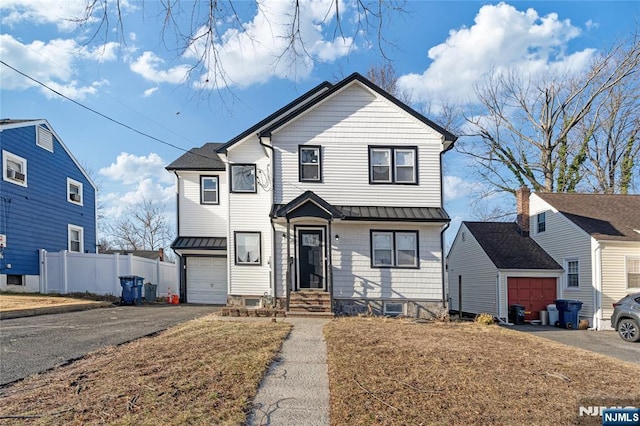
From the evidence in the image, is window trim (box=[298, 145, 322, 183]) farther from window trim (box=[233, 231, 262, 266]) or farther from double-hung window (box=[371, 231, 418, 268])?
window trim (box=[233, 231, 262, 266])

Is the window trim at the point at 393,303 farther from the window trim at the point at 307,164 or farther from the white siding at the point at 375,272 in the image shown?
the window trim at the point at 307,164

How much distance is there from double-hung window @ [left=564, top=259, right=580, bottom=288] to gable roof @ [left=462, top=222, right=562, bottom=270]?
0.35 meters

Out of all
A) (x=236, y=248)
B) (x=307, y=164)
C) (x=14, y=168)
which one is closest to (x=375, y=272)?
(x=307, y=164)

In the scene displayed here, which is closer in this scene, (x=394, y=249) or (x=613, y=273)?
(x=394, y=249)

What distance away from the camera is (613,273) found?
16.5 m

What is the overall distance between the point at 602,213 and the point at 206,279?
18166 mm

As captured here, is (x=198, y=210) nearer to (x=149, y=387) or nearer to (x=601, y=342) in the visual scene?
(x=149, y=387)

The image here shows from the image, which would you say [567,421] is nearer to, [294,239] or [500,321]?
[294,239]

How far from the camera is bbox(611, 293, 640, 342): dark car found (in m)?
12.7

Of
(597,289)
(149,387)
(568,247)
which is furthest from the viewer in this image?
(568,247)

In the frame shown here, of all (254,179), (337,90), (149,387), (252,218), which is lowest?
(149,387)

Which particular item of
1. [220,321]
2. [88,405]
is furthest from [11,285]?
[88,405]

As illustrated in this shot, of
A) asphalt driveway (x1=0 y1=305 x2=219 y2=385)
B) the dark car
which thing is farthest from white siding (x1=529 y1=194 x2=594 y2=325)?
asphalt driveway (x1=0 y1=305 x2=219 y2=385)

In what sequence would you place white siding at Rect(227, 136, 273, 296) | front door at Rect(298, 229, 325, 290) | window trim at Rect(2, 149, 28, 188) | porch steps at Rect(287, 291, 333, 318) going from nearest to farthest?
porch steps at Rect(287, 291, 333, 318)
front door at Rect(298, 229, 325, 290)
white siding at Rect(227, 136, 273, 296)
window trim at Rect(2, 149, 28, 188)
